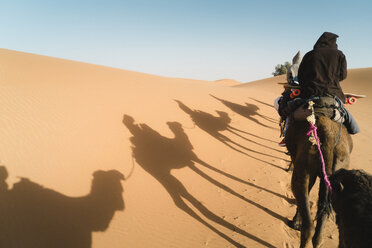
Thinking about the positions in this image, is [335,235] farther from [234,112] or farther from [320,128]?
[234,112]

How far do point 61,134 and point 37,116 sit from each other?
1.11 meters

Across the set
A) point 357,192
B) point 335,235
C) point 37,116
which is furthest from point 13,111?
point 335,235

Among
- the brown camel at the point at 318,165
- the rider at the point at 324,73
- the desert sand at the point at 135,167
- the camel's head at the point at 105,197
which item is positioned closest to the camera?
the brown camel at the point at 318,165

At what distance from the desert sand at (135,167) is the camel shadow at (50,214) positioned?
0.06 ft

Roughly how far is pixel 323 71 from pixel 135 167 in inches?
187

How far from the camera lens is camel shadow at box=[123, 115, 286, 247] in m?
4.27

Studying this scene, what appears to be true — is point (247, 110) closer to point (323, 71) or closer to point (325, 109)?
point (323, 71)

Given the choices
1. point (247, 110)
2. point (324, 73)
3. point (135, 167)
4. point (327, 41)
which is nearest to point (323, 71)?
point (324, 73)

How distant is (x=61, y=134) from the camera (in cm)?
562

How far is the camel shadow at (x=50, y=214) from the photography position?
Answer: 11.2 ft

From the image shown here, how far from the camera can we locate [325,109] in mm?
2980

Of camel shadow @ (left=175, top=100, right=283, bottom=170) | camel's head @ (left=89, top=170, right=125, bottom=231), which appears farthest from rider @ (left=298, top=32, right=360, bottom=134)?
camel's head @ (left=89, top=170, right=125, bottom=231)

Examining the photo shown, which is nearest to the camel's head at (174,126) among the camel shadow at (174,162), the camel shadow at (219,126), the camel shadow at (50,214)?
the camel shadow at (174,162)

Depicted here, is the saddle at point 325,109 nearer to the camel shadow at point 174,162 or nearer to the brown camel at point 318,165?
the brown camel at point 318,165
